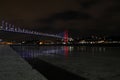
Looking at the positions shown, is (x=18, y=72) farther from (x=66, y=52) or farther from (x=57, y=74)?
(x=66, y=52)

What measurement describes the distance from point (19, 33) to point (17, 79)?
89001 mm


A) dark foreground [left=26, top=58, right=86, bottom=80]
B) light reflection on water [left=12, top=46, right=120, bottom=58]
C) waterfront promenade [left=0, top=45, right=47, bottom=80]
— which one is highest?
waterfront promenade [left=0, top=45, right=47, bottom=80]

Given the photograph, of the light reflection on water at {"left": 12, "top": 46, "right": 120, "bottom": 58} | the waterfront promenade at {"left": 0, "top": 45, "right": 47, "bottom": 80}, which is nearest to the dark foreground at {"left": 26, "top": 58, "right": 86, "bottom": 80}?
the waterfront promenade at {"left": 0, "top": 45, "right": 47, "bottom": 80}

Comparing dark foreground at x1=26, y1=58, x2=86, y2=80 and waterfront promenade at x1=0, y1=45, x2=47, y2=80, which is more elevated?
waterfront promenade at x1=0, y1=45, x2=47, y2=80

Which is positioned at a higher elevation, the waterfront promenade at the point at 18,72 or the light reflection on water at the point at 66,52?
the waterfront promenade at the point at 18,72

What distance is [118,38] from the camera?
101750 millimetres

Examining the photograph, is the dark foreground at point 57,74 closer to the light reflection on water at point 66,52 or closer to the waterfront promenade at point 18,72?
the waterfront promenade at point 18,72

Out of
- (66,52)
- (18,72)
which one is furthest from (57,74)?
(66,52)

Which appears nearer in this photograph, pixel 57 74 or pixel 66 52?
pixel 57 74

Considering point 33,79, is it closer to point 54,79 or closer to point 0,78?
point 0,78

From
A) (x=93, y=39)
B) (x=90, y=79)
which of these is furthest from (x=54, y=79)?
(x=93, y=39)

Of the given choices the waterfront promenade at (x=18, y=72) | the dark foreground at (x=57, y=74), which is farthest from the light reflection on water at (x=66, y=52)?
the waterfront promenade at (x=18, y=72)

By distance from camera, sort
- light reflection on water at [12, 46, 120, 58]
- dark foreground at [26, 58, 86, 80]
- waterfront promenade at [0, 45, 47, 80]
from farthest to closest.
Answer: light reflection on water at [12, 46, 120, 58] → dark foreground at [26, 58, 86, 80] → waterfront promenade at [0, 45, 47, 80]

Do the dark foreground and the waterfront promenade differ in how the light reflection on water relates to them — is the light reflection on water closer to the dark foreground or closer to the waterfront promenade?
the dark foreground
